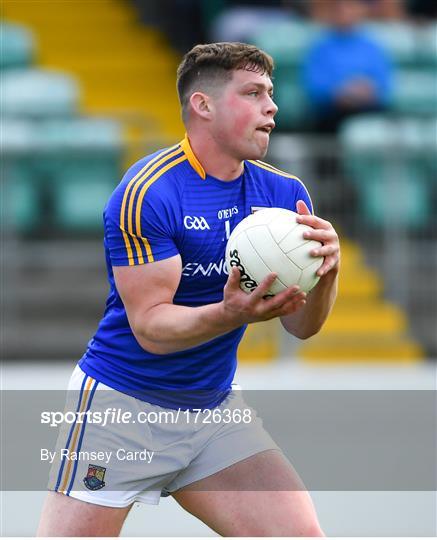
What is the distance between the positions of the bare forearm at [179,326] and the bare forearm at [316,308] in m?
0.50

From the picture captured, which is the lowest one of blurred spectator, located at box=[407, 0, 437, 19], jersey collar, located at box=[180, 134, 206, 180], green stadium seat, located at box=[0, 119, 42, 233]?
jersey collar, located at box=[180, 134, 206, 180]

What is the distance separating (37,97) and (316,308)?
6.19m

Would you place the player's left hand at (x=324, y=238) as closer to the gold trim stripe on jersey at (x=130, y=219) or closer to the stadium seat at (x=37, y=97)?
the gold trim stripe on jersey at (x=130, y=219)

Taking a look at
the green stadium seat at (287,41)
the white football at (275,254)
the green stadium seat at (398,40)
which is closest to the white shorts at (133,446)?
the white football at (275,254)

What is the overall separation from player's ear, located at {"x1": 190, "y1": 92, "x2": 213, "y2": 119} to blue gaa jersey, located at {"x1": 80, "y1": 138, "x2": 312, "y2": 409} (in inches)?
5.5

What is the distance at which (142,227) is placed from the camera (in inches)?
173

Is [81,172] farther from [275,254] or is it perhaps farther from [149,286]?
[275,254]

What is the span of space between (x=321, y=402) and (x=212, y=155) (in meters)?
4.16

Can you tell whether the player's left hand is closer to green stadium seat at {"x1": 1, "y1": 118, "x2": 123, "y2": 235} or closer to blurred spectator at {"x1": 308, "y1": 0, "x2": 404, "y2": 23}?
green stadium seat at {"x1": 1, "y1": 118, "x2": 123, "y2": 235}

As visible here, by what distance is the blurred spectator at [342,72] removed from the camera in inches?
386

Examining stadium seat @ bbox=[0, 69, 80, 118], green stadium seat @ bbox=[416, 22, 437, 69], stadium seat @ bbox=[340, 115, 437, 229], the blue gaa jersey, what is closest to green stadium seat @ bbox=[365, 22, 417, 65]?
green stadium seat @ bbox=[416, 22, 437, 69]

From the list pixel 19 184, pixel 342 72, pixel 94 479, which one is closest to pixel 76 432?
pixel 94 479

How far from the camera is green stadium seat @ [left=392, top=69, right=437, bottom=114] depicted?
10422 mm

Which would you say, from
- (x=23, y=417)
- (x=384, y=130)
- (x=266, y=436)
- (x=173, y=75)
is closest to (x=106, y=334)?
(x=266, y=436)
